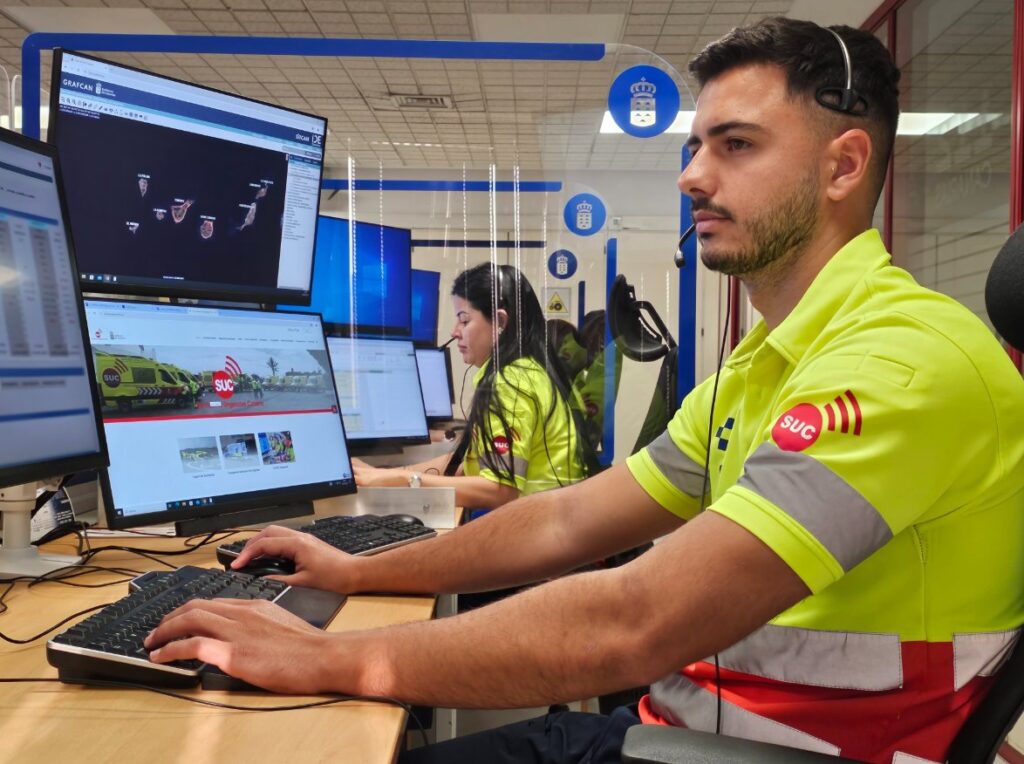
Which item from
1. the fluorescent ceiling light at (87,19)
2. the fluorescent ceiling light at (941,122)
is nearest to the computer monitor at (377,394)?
the fluorescent ceiling light at (941,122)

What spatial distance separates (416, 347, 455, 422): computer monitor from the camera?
2.41 meters

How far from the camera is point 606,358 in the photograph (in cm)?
254

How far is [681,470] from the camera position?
4.15 ft

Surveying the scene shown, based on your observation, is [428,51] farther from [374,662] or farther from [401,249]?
[374,662]

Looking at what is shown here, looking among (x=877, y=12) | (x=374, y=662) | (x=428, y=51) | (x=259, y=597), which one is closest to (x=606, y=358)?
(x=428, y=51)

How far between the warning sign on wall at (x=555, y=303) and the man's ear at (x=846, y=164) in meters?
1.41

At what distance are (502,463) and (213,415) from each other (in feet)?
3.06

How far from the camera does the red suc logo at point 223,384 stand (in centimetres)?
147

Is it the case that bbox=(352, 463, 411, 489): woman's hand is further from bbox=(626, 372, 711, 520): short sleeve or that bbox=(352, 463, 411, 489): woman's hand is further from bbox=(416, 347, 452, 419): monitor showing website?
bbox=(626, 372, 711, 520): short sleeve

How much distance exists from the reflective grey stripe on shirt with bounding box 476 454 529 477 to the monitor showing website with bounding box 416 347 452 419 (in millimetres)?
243

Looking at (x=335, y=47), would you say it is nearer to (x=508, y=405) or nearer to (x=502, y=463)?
(x=508, y=405)

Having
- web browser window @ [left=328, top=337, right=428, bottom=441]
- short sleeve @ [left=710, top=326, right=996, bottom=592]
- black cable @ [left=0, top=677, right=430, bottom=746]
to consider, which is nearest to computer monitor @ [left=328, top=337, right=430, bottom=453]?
web browser window @ [left=328, top=337, right=428, bottom=441]

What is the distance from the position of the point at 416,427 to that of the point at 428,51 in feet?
3.46

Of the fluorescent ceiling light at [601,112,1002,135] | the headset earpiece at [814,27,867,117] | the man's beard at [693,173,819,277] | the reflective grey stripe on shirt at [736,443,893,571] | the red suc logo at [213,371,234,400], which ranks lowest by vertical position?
the reflective grey stripe on shirt at [736,443,893,571]
